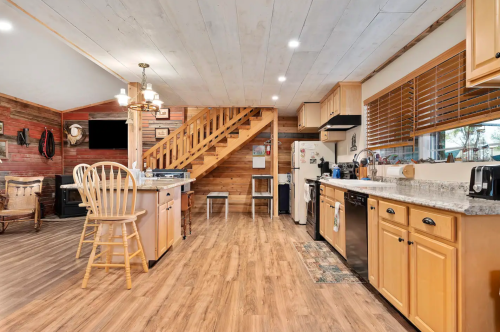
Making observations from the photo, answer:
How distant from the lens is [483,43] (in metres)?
1.65

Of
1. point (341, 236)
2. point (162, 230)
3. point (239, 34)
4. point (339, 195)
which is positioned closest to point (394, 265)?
point (341, 236)

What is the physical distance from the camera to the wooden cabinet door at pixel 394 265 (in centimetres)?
174

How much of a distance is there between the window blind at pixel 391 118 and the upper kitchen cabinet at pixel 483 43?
110 centimetres

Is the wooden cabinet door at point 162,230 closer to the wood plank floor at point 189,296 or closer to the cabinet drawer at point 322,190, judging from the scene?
the wood plank floor at point 189,296

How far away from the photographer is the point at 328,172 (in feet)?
16.7

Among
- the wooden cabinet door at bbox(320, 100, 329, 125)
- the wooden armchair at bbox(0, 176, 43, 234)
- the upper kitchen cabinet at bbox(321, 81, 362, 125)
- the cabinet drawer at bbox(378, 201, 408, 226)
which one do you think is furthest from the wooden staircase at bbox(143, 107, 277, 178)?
the cabinet drawer at bbox(378, 201, 408, 226)

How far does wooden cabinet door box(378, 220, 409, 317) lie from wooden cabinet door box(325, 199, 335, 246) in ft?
3.95

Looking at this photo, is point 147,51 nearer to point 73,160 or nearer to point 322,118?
point 322,118

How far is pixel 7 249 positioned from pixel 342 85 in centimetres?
537

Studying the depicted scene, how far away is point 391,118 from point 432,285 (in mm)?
2298

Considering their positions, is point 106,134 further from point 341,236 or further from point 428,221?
point 428,221

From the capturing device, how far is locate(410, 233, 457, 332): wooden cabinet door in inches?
53.2

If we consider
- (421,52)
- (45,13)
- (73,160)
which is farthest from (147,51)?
(73,160)

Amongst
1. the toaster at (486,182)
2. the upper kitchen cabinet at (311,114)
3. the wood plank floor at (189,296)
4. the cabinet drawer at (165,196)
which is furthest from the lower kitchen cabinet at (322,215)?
the upper kitchen cabinet at (311,114)
